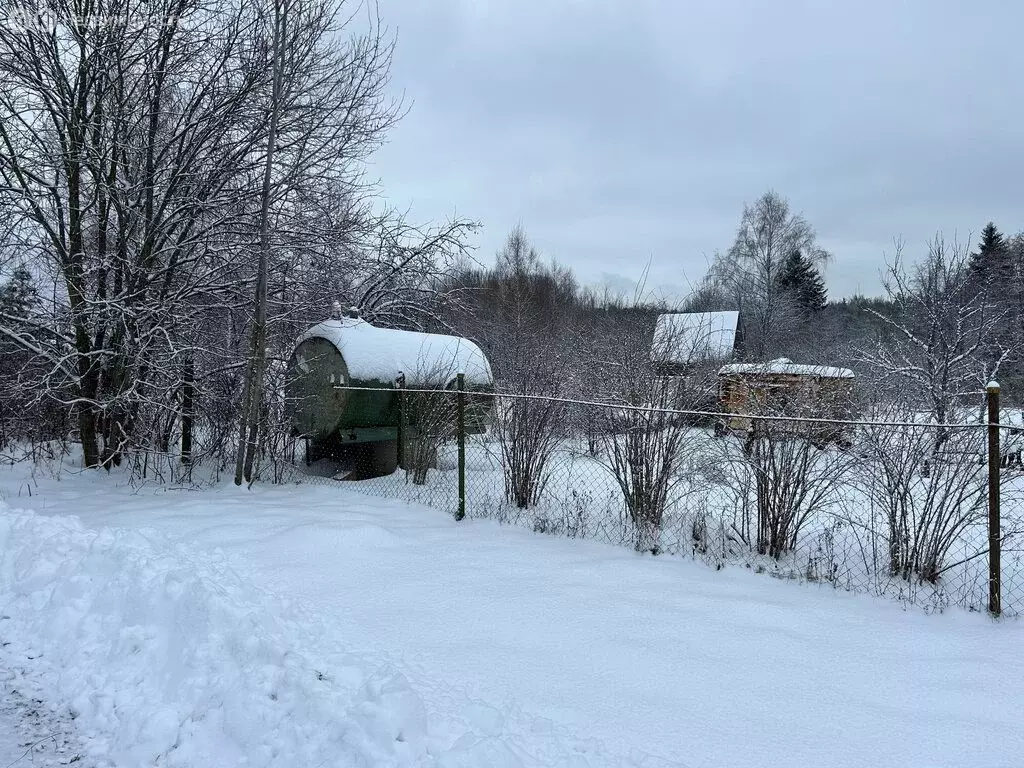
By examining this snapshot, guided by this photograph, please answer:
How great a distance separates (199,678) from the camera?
10.0 feet

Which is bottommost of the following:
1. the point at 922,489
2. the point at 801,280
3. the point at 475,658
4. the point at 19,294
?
the point at 475,658

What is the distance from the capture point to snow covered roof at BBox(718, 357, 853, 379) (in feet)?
17.9

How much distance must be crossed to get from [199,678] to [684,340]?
467 cm

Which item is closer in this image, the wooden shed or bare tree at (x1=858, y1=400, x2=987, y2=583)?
bare tree at (x1=858, y1=400, x2=987, y2=583)

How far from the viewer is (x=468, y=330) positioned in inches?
621

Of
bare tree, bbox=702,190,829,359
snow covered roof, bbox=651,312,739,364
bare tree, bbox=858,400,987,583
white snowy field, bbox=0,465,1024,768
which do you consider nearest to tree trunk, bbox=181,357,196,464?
white snowy field, bbox=0,465,1024,768

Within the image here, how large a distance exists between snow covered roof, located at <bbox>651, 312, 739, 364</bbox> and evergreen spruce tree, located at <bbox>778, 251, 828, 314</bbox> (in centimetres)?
3452

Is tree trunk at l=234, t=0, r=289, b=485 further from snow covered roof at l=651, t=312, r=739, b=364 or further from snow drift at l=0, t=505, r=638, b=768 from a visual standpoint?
snow covered roof at l=651, t=312, r=739, b=364

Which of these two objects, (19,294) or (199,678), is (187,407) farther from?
(199,678)

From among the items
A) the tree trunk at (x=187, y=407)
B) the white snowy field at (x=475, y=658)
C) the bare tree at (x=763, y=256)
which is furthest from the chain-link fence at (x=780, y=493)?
the bare tree at (x=763, y=256)

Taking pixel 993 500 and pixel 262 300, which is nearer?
pixel 993 500

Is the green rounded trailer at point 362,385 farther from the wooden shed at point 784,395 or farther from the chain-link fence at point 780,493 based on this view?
the wooden shed at point 784,395

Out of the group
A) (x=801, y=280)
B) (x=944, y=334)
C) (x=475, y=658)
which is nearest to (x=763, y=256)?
(x=801, y=280)

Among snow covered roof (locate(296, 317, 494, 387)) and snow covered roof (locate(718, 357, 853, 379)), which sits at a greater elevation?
snow covered roof (locate(296, 317, 494, 387))
